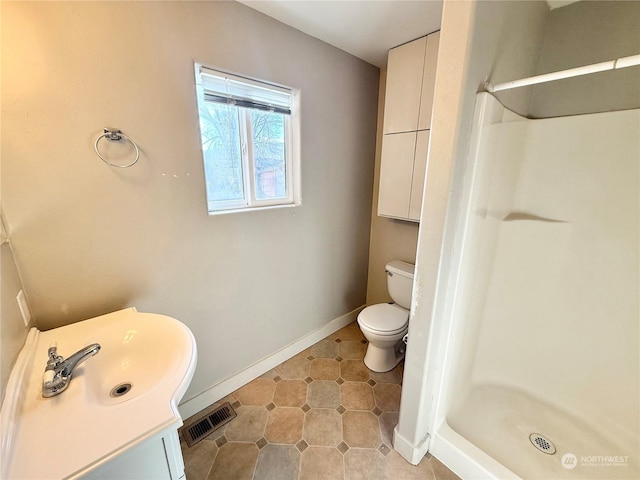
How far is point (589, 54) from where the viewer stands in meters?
1.30

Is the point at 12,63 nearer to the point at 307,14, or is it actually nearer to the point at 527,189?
the point at 307,14

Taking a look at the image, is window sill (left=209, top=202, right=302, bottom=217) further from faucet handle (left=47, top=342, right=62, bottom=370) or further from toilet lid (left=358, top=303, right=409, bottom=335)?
toilet lid (left=358, top=303, right=409, bottom=335)

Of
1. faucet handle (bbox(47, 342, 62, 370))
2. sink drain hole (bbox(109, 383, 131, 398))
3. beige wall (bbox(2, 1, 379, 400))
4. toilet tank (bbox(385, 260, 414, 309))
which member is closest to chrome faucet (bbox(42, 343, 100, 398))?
faucet handle (bbox(47, 342, 62, 370))

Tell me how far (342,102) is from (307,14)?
1.94 ft

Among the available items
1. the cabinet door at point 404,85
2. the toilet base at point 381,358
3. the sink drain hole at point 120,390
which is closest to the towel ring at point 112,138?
the sink drain hole at point 120,390

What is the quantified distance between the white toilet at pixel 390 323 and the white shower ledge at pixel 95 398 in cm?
124

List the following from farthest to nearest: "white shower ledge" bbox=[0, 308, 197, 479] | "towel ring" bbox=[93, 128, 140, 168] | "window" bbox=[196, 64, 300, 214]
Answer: "window" bbox=[196, 64, 300, 214], "towel ring" bbox=[93, 128, 140, 168], "white shower ledge" bbox=[0, 308, 197, 479]

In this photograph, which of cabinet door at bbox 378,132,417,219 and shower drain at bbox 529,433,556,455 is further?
cabinet door at bbox 378,132,417,219

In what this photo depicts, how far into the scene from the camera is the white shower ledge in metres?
0.61

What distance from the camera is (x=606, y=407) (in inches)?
52.8

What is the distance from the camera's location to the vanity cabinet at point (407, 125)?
164cm

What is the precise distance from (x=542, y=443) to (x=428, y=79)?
2102mm

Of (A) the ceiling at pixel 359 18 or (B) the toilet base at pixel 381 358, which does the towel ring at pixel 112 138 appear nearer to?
(A) the ceiling at pixel 359 18

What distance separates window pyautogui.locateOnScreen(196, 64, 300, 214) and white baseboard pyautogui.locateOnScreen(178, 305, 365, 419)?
112 cm
